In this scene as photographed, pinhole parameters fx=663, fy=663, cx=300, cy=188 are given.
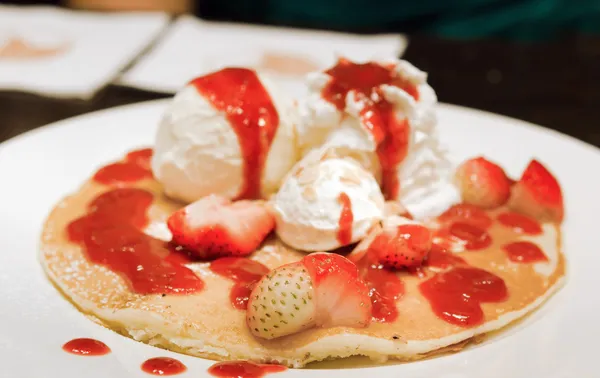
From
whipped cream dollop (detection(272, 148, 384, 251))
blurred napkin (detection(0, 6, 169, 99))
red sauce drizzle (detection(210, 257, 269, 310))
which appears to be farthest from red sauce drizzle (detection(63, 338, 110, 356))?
blurred napkin (detection(0, 6, 169, 99))

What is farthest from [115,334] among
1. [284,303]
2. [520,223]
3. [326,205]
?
[520,223]

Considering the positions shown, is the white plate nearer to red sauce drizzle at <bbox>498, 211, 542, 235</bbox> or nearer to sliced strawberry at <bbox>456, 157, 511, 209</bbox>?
red sauce drizzle at <bbox>498, 211, 542, 235</bbox>

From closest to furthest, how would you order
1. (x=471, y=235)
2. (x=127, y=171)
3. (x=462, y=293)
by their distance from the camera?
(x=462, y=293)
(x=471, y=235)
(x=127, y=171)

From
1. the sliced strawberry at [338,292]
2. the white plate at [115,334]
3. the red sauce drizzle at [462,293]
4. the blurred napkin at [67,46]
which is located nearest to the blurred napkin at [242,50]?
the blurred napkin at [67,46]

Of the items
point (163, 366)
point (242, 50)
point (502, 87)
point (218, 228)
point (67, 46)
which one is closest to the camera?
point (163, 366)

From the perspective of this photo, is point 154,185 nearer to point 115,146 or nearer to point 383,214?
point 115,146

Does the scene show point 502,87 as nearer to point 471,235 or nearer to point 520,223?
point 520,223
